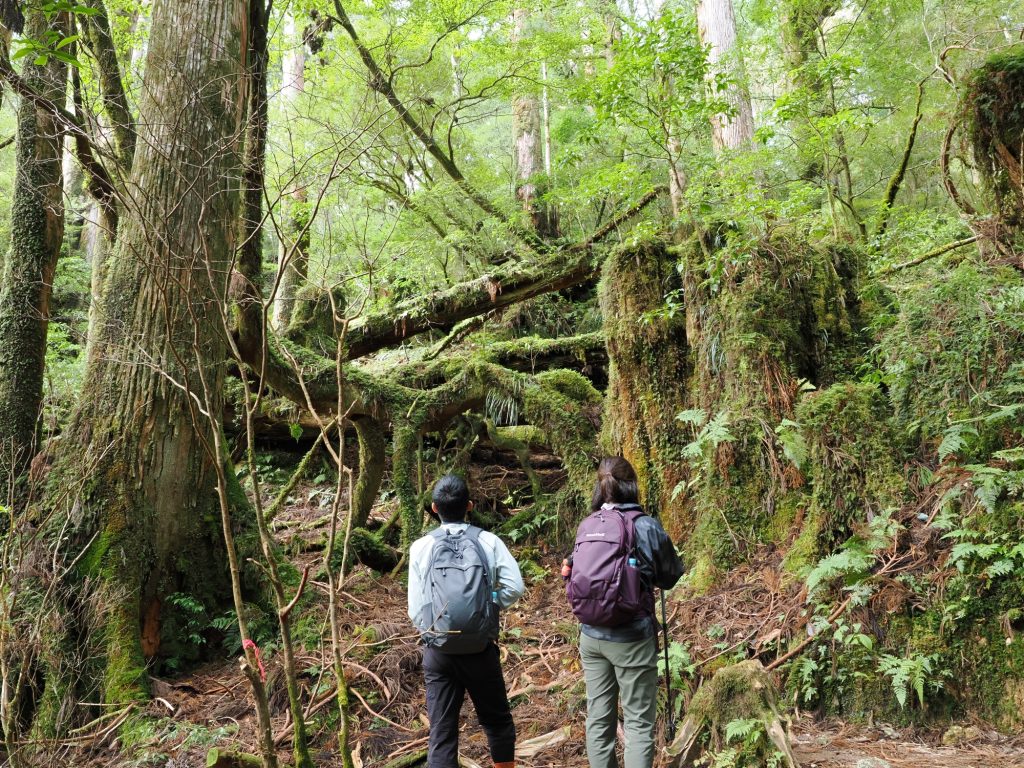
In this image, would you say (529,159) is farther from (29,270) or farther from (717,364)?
(29,270)

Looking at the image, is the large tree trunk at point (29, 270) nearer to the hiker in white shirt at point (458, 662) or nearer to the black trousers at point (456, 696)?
the hiker in white shirt at point (458, 662)

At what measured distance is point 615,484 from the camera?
4.17 m

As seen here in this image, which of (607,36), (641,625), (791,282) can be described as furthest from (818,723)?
(607,36)

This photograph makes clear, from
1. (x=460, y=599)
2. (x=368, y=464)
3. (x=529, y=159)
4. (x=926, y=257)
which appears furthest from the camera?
(x=529, y=159)

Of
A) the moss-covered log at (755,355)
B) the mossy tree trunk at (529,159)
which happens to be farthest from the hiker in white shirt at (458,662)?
the mossy tree trunk at (529,159)

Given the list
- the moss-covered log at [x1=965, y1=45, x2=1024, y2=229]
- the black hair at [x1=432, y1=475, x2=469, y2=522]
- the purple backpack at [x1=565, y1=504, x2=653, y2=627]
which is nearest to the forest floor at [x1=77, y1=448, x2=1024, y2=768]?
the black hair at [x1=432, y1=475, x2=469, y2=522]

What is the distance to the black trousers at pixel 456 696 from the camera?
13.0ft

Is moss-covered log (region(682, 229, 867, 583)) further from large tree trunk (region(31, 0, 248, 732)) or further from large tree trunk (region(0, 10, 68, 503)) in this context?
large tree trunk (region(0, 10, 68, 503))

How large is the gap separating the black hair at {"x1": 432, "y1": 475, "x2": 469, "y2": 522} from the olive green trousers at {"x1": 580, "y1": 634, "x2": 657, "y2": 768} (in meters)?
1.08

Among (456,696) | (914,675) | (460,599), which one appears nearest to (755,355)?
(914,675)

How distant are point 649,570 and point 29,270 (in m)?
7.02

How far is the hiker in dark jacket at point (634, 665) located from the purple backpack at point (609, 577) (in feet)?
0.16

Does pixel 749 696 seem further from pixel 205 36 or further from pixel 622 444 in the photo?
pixel 205 36

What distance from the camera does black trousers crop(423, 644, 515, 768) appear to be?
3.97 metres
